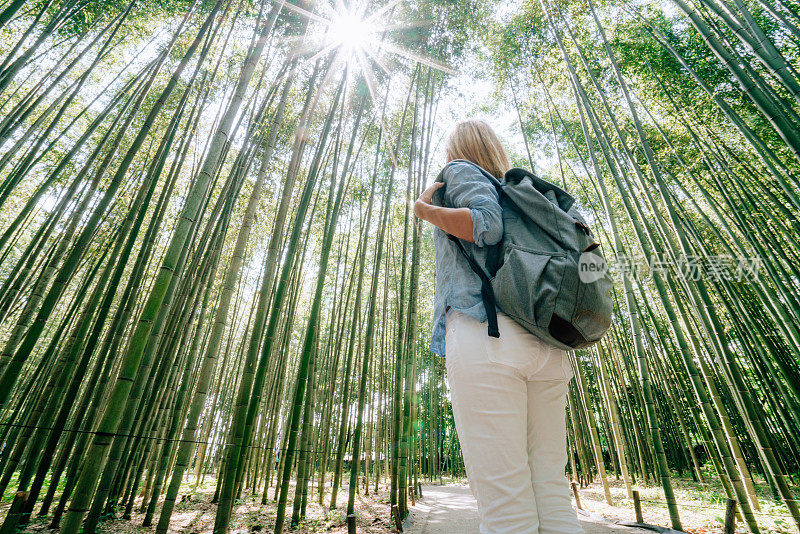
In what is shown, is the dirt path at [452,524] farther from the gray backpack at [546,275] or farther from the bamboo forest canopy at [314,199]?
the gray backpack at [546,275]

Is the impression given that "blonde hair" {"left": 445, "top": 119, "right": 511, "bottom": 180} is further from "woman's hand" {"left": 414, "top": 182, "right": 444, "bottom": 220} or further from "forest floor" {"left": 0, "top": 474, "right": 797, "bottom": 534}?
"forest floor" {"left": 0, "top": 474, "right": 797, "bottom": 534}

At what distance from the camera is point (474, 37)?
171 inches

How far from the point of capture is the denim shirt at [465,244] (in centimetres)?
84

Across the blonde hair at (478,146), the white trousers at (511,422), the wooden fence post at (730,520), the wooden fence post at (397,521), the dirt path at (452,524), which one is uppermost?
the blonde hair at (478,146)

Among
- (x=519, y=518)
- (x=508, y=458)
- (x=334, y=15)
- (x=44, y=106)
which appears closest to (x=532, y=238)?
(x=508, y=458)

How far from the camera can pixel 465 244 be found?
0.95 meters

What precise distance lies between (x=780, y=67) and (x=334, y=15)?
9.20ft

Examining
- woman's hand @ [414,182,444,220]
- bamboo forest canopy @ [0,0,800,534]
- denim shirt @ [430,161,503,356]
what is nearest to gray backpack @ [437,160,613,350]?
denim shirt @ [430,161,503,356]

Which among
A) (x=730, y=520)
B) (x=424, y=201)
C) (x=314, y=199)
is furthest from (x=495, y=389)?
(x=314, y=199)

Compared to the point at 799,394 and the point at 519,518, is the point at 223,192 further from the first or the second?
the point at 799,394

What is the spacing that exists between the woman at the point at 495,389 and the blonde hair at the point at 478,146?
6.3 inches

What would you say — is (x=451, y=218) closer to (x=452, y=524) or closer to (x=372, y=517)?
(x=452, y=524)

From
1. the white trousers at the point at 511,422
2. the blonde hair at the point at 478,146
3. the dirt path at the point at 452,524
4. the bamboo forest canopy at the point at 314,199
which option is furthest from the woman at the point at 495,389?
the dirt path at the point at 452,524

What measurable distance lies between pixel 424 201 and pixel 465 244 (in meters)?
0.17
